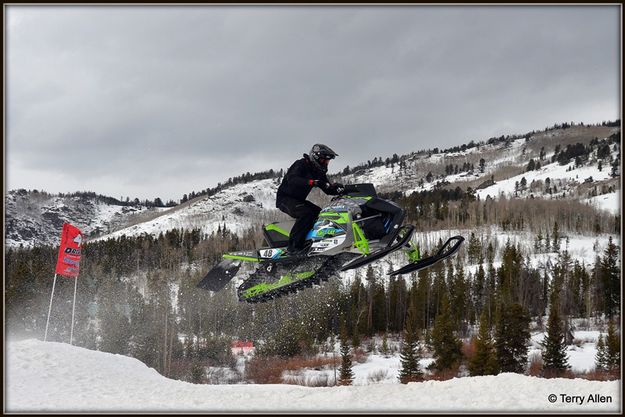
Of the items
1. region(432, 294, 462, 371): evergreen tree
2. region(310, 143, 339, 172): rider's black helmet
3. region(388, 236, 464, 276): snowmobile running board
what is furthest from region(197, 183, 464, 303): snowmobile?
region(432, 294, 462, 371): evergreen tree

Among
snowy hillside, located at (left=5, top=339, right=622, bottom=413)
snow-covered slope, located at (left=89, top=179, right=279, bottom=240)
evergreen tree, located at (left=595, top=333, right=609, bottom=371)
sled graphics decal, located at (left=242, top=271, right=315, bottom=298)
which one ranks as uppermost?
snow-covered slope, located at (left=89, top=179, right=279, bottom=240)

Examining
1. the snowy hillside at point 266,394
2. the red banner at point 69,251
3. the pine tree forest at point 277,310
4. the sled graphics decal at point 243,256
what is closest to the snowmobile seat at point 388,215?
the sled graphics decal at point 243,256

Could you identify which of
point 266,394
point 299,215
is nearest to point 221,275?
point 299,215

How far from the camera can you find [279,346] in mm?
65438

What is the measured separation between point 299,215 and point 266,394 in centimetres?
610

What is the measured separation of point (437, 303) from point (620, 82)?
76.4 m

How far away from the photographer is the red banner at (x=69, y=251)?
83.3 feet

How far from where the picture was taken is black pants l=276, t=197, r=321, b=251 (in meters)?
12.5

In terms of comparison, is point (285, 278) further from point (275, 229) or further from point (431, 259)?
point (431, 259)

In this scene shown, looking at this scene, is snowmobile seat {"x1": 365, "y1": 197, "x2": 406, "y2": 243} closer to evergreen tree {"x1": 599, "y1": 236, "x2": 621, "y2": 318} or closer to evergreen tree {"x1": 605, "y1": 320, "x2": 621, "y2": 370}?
evergreen tree {"x1": 605, "y1": 320, "x2": 621, "y2": 370}

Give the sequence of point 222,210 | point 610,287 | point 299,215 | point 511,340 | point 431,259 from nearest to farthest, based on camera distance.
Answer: point 431,259 → point 299,215 → point 511,340 → point 610,287 → point 222,210

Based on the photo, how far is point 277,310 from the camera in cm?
7262

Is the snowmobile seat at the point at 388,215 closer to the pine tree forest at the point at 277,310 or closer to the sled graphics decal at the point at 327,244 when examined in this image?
the sled graphics decal at the point at 327,244

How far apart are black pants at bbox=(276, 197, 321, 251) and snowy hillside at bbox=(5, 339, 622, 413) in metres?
4.11
